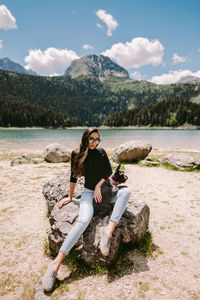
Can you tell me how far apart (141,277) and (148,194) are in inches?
231

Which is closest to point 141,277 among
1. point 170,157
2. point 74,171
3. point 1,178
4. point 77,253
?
point 77,253

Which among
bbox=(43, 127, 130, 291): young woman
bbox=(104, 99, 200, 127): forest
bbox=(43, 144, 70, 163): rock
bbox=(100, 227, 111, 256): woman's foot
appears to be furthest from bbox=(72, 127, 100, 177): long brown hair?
bbox=(104, 99, 200, 127): forest

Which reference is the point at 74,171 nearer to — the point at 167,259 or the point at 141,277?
the point at 141,277

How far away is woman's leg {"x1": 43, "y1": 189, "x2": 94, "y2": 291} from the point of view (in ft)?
13.3

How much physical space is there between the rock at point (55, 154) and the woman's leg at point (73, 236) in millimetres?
13929

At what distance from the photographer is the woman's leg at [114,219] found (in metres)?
4.38

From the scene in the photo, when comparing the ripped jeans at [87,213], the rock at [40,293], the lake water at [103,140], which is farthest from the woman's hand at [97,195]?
the lake water at [103,140]

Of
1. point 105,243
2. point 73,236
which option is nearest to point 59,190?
point 73,236

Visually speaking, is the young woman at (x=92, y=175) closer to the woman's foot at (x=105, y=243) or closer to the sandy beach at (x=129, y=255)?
the woman's foot at (x=105, y=243)

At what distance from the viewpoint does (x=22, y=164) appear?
1673 centimetres

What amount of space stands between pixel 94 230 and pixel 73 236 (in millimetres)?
722

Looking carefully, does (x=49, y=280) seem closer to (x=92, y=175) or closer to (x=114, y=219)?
(x=114, y=219)

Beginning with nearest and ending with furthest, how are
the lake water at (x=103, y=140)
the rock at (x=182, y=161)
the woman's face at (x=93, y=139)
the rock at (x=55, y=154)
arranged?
the woman's face at (x=93, y=139) < the rock at (x=182, y=161) < the rock at (x=55, y=154) < the lake water at (x=103, y=140)

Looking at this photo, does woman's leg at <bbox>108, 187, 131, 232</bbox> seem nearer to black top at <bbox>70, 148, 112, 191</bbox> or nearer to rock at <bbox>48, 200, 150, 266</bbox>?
rock at <bbox>48, 200, 150, 266</bbox>
